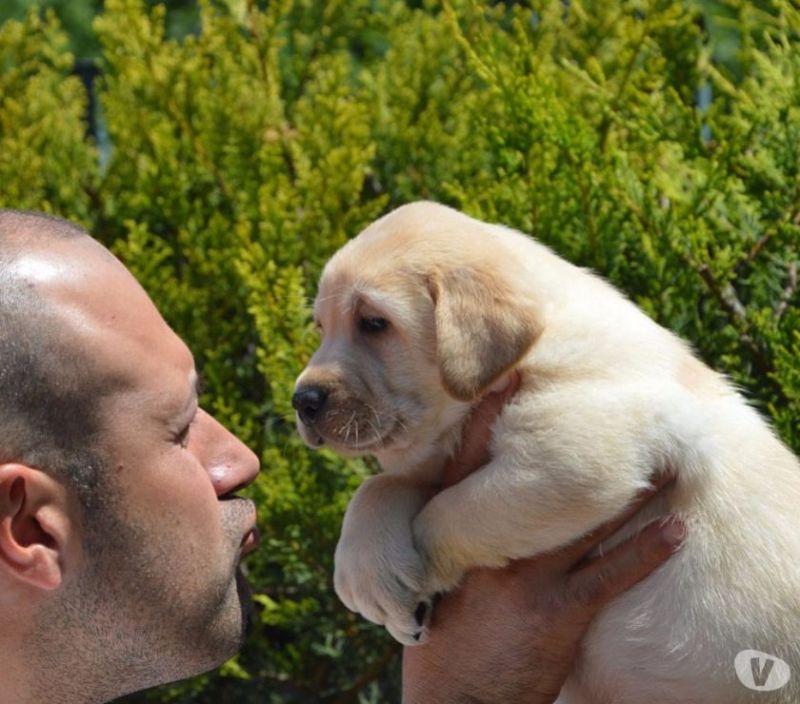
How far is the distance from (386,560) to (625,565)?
0.58 metres

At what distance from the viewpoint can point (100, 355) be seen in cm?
303

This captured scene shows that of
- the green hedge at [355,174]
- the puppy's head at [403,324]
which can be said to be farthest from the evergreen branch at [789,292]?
the puppy's head at [403,324]

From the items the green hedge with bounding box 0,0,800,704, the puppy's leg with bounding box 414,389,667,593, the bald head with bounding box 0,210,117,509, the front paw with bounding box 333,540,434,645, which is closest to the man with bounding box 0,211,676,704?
the bald head with bounding box 0,210,117,509

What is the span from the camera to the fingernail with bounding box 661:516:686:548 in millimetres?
3262

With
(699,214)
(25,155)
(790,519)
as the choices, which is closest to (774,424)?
(699,214)

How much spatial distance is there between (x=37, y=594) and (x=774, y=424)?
2.33 m

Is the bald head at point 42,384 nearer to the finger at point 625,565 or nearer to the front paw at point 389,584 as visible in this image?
the front paw at point 389,584

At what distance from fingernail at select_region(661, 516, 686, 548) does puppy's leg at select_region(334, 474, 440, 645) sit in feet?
1.98

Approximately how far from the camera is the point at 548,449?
3256 mm

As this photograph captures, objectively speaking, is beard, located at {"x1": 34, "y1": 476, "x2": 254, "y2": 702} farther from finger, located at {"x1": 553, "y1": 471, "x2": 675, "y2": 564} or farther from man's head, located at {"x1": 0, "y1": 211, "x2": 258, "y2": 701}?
finger, located at {"x1": 553, "y1": 471, "x2": 675, "y2": 564}

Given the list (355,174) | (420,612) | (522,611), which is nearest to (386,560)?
(420,612)

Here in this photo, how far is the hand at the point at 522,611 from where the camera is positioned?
3328 mm

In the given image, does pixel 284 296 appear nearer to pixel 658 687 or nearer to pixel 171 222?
pixel 171 222

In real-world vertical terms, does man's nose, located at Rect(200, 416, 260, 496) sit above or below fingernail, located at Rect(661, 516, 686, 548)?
below
